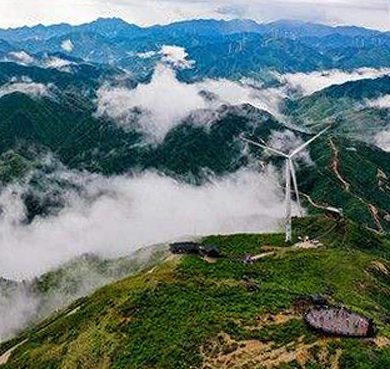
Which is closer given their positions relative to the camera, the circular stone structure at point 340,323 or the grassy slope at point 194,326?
the grassy slope at point 194,326

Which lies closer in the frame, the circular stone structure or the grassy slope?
the grassy slope

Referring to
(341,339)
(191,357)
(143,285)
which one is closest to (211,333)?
(191,357)

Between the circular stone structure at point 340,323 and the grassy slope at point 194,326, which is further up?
A: the circular stone structure at point 340,323

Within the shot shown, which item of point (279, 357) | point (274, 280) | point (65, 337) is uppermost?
point (279, 357)

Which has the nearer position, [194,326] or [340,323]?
[340,323]

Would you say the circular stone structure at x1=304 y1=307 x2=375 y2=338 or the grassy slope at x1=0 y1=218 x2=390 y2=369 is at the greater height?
Result: the circular stone structure at x1=304 y1=307 x2=375 y2=338

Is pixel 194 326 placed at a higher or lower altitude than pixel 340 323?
lower

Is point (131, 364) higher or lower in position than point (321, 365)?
lower

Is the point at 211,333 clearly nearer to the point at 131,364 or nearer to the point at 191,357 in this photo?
the point at 191,357
